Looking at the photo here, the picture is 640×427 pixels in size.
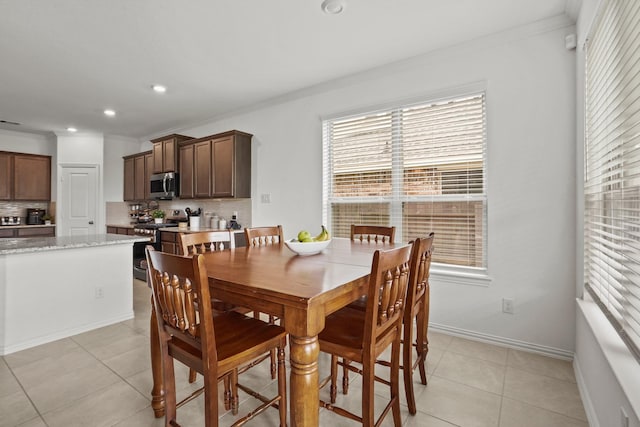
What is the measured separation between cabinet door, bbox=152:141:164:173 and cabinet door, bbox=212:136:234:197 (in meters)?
1.37

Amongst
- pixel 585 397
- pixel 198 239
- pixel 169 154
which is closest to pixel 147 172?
pixel 169 154

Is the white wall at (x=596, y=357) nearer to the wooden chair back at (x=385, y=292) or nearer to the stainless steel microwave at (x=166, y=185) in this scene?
the wooden chair back at (x=385, y=292)

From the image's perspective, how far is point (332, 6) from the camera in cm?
217

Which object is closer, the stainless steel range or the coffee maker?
the stainless steel range

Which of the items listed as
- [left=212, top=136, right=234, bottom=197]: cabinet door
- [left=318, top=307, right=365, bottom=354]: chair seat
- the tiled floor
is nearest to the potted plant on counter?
[left=212, top=136, right=234, bottom=197]: cabinet door

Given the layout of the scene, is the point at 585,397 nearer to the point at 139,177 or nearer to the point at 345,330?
the point at 345,330

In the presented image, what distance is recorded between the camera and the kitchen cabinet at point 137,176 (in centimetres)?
563

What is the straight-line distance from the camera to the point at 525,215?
246cm

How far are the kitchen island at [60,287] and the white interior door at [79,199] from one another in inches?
131

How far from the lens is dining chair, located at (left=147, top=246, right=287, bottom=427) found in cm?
113

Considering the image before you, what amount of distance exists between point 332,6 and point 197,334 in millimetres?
2223

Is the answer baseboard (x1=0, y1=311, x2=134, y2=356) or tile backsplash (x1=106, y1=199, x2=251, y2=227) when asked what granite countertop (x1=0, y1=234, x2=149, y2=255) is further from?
tile backsplash (x1=106, y1=199, x2=251, y2=227)

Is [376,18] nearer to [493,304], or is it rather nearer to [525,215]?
[525,215]

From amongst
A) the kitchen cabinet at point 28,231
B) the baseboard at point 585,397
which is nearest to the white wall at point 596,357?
the baseboard at point 585,397
